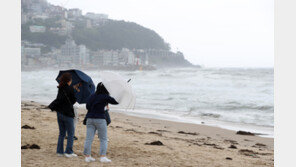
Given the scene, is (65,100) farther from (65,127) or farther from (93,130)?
(93,130)

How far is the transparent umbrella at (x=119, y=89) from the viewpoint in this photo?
4.80m

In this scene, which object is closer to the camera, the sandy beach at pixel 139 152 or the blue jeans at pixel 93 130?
the blue jeans at pixel 93 130

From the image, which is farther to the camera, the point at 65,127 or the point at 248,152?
the point at 248,152

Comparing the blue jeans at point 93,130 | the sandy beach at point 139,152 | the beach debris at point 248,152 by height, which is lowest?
the beach debris at point 248,152

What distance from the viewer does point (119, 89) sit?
4844 mm

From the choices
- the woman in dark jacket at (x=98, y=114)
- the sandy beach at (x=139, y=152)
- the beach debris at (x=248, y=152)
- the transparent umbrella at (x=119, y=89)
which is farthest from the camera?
the beach debris at (x=248, y=152)

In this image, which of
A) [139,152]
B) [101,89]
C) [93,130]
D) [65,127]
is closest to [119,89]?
[101,89]

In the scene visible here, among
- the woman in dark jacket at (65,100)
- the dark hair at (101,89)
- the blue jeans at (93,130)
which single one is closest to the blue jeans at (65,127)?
the woman in dark jacket at (65,100)

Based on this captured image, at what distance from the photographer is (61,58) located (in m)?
110

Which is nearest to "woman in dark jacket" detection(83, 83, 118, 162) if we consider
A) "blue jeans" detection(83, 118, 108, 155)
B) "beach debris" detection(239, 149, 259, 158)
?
"blue jeans" detection(83, 118, 108, 155)

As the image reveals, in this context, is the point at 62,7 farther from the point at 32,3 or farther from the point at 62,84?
the point at 62,84

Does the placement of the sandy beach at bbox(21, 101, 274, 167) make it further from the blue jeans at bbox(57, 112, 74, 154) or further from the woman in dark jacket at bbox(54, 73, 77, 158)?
the woman in dark jacket at bbox(54, 73, 77, 158)

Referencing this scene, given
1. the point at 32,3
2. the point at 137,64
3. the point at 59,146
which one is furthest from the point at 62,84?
the point at 32,3

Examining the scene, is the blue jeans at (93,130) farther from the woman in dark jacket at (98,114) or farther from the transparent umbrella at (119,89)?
the transparent umbrella at (119,89)
